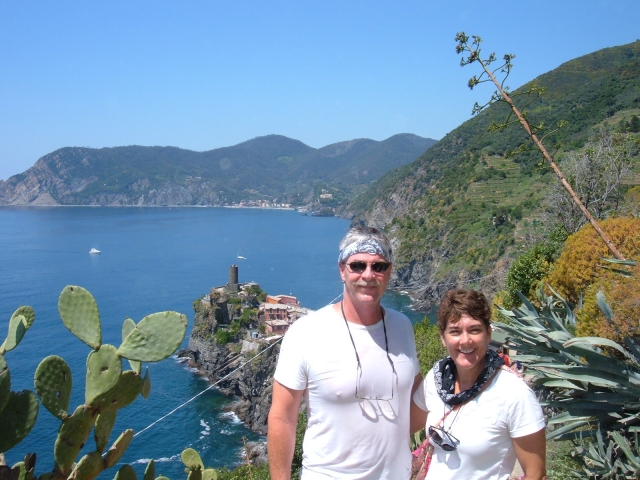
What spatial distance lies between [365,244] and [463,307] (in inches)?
16.8

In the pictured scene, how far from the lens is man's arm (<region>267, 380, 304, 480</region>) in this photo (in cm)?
190

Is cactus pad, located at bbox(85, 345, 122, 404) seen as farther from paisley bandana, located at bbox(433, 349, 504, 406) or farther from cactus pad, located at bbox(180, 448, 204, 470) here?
paisley bandana, located at bbox(433, 349, 504, 406)

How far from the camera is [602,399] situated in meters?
3.20

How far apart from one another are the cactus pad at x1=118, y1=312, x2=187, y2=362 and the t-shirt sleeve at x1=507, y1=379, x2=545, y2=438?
3.90 feet

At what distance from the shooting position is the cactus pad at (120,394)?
1.79 metres

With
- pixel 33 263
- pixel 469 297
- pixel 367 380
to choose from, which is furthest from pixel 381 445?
pixel 33 263

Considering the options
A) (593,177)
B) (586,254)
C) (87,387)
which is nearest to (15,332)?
(87,387)


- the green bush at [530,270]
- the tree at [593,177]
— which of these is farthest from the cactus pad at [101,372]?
the tree at [593,177]

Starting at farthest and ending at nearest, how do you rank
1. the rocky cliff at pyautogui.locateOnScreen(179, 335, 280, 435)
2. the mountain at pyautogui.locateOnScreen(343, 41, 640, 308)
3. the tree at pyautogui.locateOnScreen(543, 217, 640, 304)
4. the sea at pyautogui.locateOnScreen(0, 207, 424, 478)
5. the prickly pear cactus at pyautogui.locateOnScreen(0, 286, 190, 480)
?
the mountain at pyautogui.locateOnScreen(343, 41, 640, 308) < the rocky cliff at pyautogui.locateOnScreen(179, 335, 280, 435) < the sea at pyautogui.locateOnScreen(0, 207, 424, 478) < the tree at pyautogui.locateOnScreen(543, 217, 640, 304) < the prickly pear cactus at pyautogui.locateOnScreen(0, 286, 190, 480)

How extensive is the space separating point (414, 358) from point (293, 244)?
77963 millimetres

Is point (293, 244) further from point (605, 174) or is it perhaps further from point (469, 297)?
point (469, 297)

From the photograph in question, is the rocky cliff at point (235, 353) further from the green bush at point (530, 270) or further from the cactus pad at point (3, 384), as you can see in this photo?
the cactus pad at point (3, 384)

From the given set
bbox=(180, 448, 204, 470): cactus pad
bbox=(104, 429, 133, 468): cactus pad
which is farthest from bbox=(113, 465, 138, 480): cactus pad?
bbox=(180, 448, 204, 470): cactus pad

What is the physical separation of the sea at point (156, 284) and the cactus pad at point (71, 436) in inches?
622
